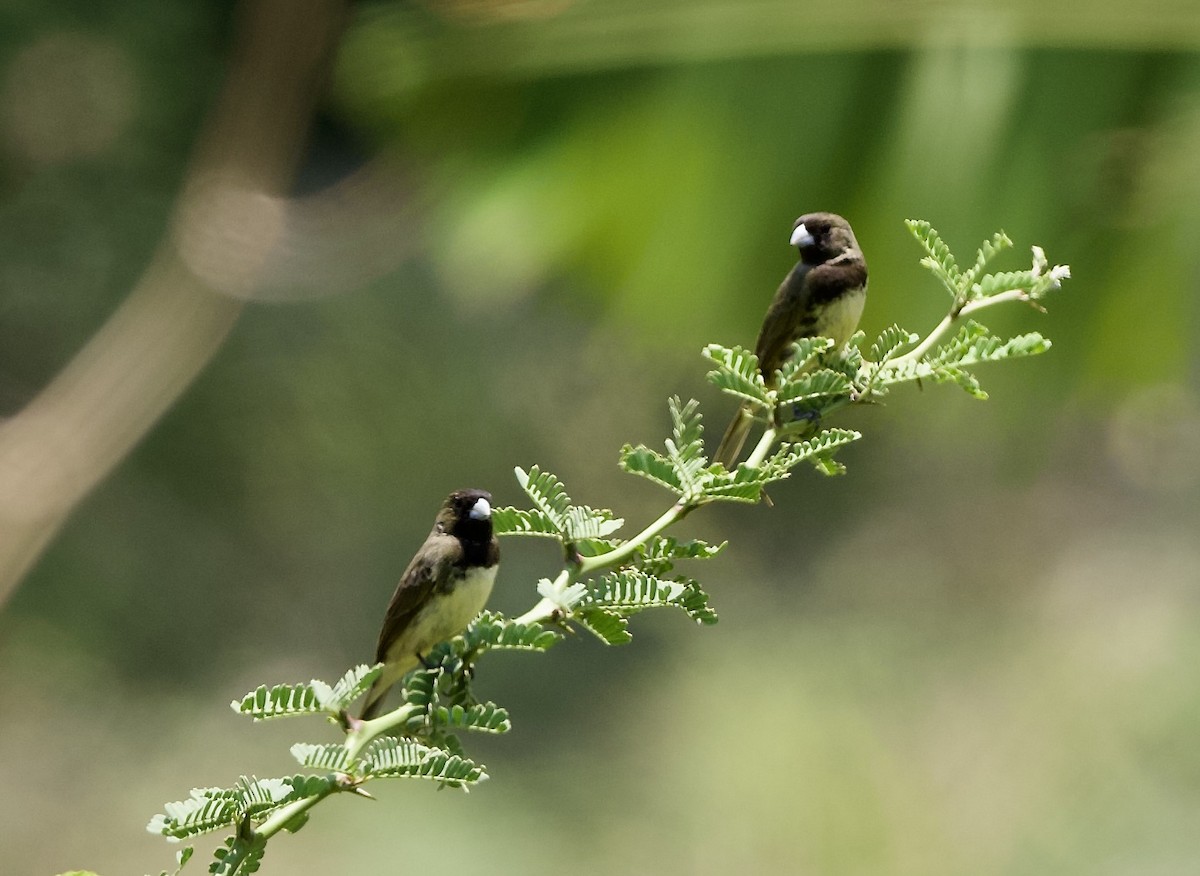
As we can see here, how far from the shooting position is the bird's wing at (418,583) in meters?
2.12

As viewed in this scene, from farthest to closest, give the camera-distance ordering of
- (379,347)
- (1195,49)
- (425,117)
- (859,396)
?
(379,347) < (425,117) < (1195,49) < (859,396)

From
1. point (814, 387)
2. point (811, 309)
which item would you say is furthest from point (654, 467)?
point (811, 309)

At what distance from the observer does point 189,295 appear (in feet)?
21.4

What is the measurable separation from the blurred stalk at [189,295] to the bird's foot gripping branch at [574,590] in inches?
193

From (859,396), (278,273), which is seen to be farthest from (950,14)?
(278,273)

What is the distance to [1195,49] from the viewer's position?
3.48 meters

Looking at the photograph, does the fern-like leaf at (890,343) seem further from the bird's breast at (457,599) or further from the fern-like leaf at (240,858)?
the bird's breast at (457,599)

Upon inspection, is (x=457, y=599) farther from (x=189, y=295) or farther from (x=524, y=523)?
(x=189, y=295)

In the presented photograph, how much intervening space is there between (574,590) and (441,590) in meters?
0.97

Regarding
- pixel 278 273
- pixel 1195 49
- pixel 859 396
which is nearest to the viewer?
pixel 859 396

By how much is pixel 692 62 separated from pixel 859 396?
8.85 ft

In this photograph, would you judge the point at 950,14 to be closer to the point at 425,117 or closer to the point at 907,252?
the point at 907,252

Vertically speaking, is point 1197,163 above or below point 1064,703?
below

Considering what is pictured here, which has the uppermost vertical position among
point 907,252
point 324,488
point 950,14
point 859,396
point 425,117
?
point 324,488
